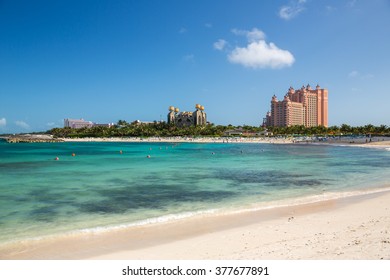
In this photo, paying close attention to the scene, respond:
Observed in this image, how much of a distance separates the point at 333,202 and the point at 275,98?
15775 centimetres

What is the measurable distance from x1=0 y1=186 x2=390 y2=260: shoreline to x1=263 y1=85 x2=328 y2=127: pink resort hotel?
482 feet

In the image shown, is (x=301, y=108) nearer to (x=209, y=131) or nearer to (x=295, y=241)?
(x=209, y=131)

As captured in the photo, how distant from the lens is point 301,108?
157375 millimetres

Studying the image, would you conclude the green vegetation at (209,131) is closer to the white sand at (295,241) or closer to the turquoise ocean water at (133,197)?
the turquoise ocean water at (133,197)

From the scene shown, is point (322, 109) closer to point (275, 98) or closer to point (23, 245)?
point (275, 98)

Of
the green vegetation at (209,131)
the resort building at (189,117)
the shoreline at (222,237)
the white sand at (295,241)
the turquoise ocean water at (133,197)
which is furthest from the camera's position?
the resort building at (189,117)

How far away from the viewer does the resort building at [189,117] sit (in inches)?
5546

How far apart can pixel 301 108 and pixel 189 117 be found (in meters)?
53.4

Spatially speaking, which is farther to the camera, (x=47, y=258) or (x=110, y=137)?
(x=110, y=137)

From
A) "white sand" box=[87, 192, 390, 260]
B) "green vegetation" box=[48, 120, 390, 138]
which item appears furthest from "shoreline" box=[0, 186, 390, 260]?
"green vegetation" box=[48, 120, 390, 138]

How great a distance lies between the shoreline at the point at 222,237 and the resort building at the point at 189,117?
128515mm

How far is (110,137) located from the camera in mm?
113688

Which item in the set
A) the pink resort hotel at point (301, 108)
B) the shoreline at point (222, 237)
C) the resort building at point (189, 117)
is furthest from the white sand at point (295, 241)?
the pink resort hotel at point (301, 108)
